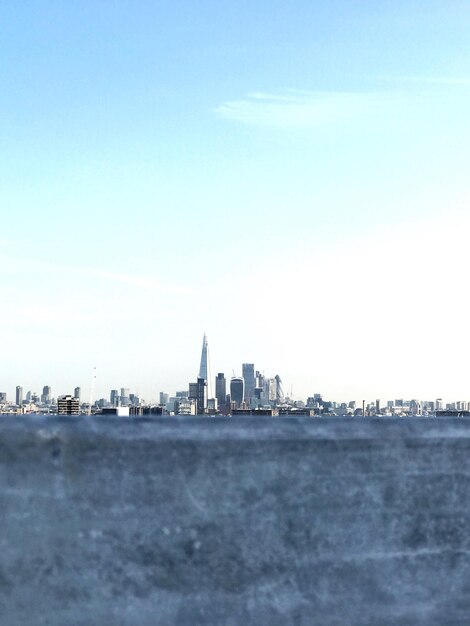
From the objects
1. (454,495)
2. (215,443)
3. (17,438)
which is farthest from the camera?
(454,495)

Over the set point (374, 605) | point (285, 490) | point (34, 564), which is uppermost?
point (285, 490)

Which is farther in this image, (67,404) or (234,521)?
(67,404)

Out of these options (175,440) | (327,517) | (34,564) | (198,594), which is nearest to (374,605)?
(327,517)

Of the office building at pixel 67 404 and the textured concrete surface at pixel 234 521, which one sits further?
the office building at pixel 67 404

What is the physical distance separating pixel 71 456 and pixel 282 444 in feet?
2.06

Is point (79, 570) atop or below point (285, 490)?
below

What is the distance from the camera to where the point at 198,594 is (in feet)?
8.80

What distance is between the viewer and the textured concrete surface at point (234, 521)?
2.57 m

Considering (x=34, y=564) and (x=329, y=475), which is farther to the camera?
(x=329, y=475)

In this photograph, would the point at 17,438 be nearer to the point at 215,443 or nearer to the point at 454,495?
the point at 215,443

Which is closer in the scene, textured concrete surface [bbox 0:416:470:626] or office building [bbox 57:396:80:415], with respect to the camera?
textured concrete surface [bbox 0:416:470:626]

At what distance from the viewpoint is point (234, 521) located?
272 centimetres

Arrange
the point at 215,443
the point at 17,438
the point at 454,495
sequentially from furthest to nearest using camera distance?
1. the point at 454,495
2. the point at 215,443
3. the point at 17,438

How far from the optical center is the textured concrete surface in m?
2.57
